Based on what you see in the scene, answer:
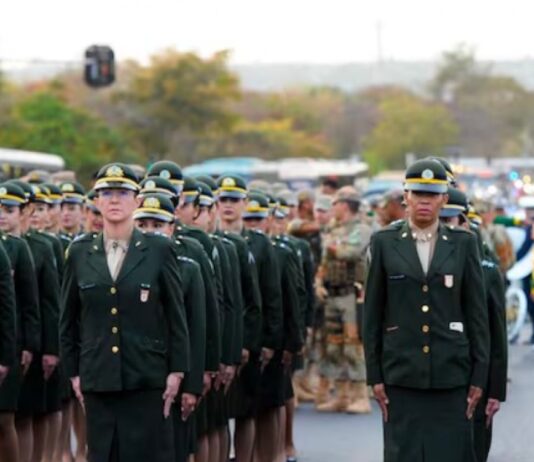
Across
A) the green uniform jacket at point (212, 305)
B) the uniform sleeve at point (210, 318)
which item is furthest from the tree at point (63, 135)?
the uniform sleeve at point (210, 318)

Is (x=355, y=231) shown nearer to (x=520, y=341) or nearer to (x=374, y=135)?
(x=520, y=341)

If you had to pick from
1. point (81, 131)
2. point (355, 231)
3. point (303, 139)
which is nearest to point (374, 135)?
point (303, 139)

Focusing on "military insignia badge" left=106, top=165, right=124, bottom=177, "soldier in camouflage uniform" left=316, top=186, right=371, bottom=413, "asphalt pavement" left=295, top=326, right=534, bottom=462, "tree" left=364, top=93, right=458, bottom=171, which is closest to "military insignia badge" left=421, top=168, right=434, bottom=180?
"military insignia badge" left=106, top=165, right=124, bottom=177

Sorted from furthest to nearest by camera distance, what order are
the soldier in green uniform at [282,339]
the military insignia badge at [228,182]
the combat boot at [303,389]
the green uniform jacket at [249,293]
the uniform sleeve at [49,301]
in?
the combat boot at [303,389] → the soldier in green uniform at [282,339] → the military insignia badge at [228,182] → the green uniform jacket at [249,293] → the uniform sleeve at [49,301]

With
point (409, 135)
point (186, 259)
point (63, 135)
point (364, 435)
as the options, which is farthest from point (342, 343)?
point (409, 135)

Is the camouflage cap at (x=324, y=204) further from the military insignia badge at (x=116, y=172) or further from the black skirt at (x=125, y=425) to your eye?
the black skirt at (x=125, y=425)

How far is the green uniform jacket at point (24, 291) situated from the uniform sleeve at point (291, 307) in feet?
9.49

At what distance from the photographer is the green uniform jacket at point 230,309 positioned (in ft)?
47.2

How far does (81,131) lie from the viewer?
232 ft

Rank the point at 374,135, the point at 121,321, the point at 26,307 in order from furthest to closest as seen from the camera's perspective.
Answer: the point at 374,135
the point at 26,307
the point at 121,321

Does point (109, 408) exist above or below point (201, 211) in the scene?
below

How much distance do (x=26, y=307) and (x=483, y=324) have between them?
3.76 m

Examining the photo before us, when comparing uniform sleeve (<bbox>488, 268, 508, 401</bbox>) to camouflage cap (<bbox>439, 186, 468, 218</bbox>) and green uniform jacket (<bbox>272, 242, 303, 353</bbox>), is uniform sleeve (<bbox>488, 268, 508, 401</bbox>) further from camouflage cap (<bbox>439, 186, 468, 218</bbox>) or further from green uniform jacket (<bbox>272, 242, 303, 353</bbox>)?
green uniform jacket (<bbox>272, 242, 303, 353</bbox>)

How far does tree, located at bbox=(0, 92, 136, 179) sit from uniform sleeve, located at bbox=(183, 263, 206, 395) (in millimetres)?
48683
